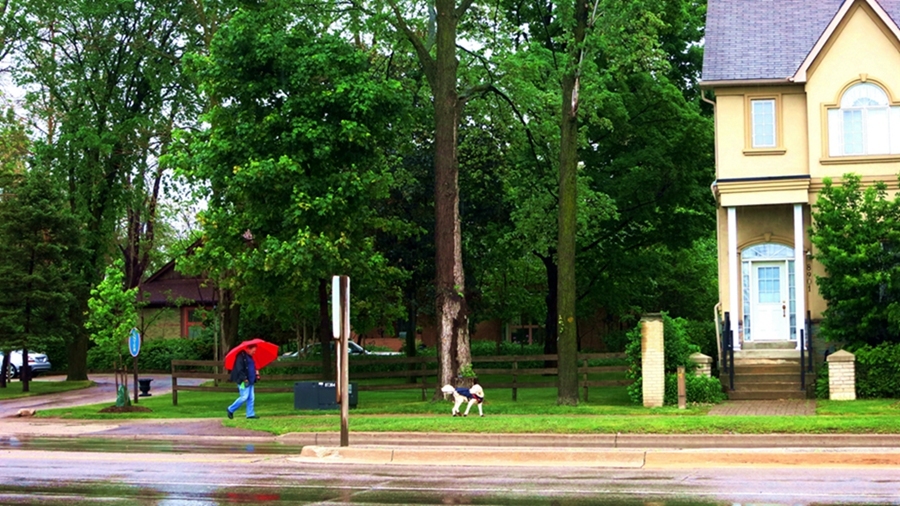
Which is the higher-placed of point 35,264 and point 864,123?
point 864,123

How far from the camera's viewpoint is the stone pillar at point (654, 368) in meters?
25.6

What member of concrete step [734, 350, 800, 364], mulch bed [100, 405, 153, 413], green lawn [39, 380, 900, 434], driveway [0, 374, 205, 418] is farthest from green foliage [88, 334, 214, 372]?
concrete step [734, 350, 800, 364]

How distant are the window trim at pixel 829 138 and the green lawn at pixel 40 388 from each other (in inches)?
1080

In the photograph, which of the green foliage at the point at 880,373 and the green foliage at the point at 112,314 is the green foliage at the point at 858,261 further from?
the green foliage at the point at 112,314

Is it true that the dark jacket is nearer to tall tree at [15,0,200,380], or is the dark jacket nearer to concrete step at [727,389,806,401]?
concrete step at [727,389,806,401]

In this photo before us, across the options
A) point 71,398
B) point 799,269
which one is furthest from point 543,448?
point 71,398

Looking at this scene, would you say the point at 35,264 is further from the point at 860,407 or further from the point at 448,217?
the point at 860,407

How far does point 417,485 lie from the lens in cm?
1423

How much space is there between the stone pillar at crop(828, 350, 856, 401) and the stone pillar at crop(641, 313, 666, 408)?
392cm

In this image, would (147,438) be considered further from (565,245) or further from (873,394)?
(873,394)

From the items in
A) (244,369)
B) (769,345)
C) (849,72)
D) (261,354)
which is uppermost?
(849,72)

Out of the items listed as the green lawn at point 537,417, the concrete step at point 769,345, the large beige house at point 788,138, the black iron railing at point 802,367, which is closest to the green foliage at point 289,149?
the green lawn at point 537,417

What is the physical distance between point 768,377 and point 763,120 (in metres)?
7.26

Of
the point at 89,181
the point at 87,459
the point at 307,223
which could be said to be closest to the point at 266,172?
the point at 307,223
